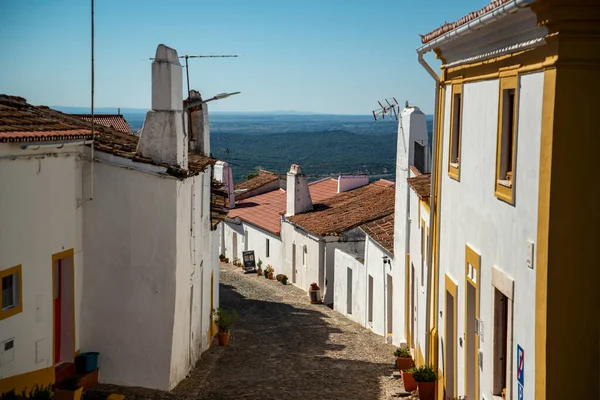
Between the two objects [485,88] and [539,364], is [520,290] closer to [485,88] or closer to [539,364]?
[539,364]

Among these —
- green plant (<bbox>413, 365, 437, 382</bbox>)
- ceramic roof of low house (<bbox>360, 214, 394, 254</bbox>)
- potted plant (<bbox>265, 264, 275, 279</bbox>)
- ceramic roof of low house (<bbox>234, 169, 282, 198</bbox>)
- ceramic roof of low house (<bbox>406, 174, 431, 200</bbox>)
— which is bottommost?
potted plant (<bbox>265, 264, 275, 279</bbox>)

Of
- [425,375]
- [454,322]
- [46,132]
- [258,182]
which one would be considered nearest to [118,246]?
[46,132]

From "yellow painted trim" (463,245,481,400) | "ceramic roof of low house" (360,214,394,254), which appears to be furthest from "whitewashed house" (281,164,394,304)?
"yellow painted trim" (463,245,481,400)

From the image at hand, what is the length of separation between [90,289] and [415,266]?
6276 millimetres

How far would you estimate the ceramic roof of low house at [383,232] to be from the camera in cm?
2139

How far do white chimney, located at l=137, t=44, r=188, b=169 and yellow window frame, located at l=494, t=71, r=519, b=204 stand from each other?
24.3 feet

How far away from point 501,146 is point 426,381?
5568 millimetres

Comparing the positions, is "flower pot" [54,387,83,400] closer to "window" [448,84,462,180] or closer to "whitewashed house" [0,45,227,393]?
"whitewashed house" [0,45,227,393]

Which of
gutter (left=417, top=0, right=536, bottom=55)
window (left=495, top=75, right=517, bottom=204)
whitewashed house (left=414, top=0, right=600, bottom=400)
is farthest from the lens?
window (left=495, top=75, right=517, bottom=204)

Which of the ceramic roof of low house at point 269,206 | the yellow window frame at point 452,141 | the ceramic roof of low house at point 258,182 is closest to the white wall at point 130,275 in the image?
the yellow window frame at point 452,141

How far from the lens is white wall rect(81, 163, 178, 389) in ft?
46.9

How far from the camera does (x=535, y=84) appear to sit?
23.9 feet

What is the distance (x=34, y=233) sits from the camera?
1240cm

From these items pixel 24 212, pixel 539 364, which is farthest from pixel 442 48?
pixel 24 212
